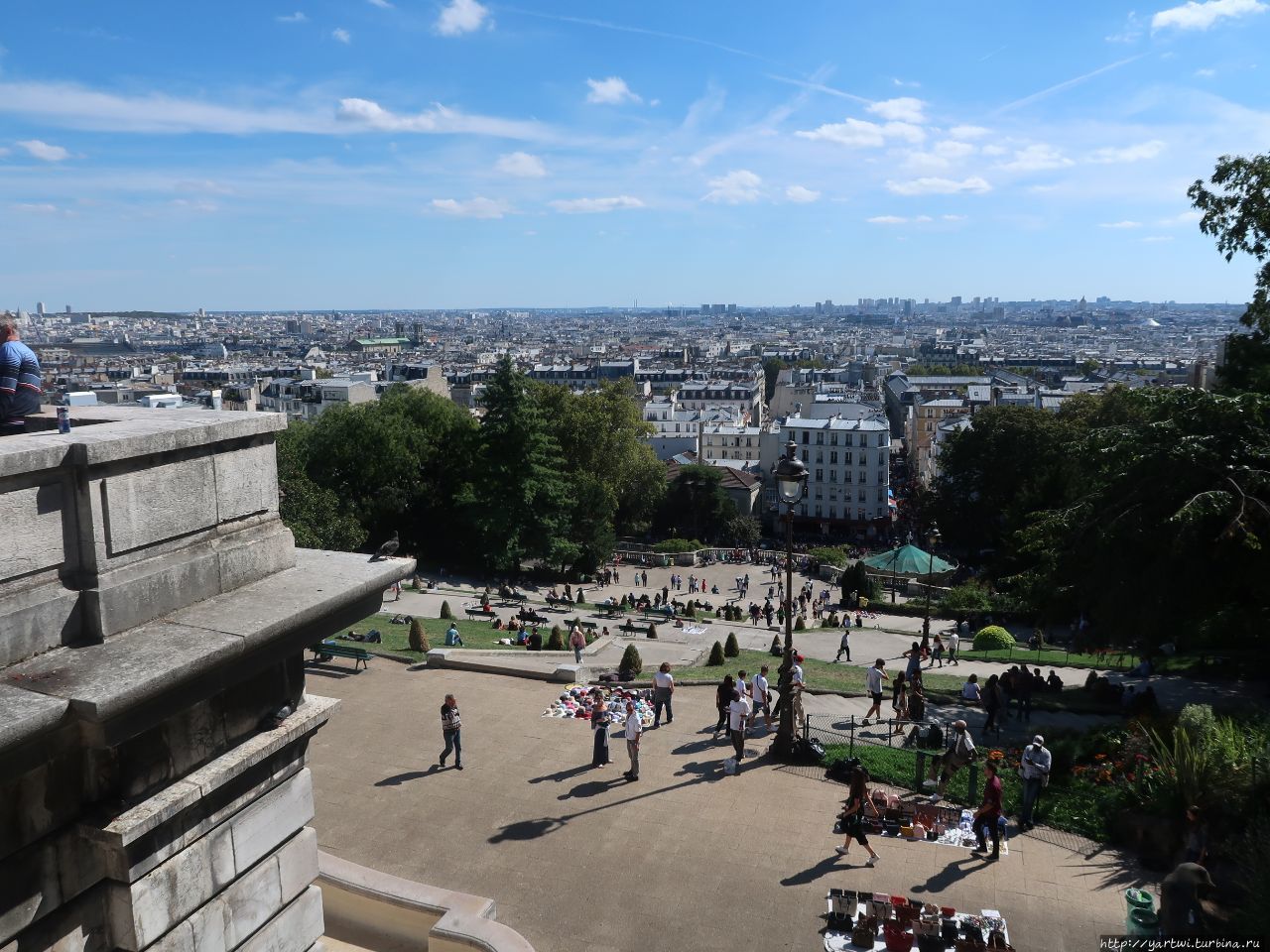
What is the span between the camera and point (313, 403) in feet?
299

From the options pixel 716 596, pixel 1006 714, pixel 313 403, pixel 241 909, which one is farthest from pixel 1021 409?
pixel 313 403

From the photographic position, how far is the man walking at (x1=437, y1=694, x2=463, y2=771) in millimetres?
12922

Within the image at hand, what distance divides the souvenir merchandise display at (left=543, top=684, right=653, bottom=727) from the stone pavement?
667mm

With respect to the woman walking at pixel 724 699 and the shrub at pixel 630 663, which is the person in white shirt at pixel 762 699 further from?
the shrub at pixel 630 663

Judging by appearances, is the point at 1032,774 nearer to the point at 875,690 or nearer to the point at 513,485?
the point at 875,690

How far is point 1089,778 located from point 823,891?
15.6ft

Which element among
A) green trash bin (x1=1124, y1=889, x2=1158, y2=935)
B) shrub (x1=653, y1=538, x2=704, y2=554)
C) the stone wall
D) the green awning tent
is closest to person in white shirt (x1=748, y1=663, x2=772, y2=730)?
green trash bin (x1=1124, y1=889, x2=1158, y2=935)

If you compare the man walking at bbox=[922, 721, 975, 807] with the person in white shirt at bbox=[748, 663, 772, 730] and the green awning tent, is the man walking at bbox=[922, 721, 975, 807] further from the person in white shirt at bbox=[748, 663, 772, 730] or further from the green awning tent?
the green awning tent

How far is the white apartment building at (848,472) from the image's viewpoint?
7456cm

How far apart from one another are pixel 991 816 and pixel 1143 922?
2396 millimetres

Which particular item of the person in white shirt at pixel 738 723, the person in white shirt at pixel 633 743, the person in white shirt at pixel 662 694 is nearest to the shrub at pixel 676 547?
the person in white shirt at pixel 662 694

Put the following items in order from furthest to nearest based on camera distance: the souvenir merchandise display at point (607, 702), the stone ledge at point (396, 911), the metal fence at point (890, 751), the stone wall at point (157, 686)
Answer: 1. the souvenir merchandise display at point (607, 702)
2. the metal fence at point (890, 751)
3. the stone ledge at point (396, 911)
4. the stone wall at point (157, 686)

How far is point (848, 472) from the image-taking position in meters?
75.2

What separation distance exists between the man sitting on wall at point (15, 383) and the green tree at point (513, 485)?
3431 centimetres
